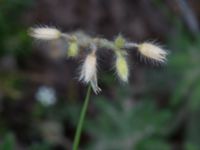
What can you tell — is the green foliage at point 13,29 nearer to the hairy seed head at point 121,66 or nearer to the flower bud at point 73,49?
the flower bud at point 73,49

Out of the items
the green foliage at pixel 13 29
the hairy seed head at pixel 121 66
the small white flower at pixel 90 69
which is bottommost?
the small white flower at pixel 90 69

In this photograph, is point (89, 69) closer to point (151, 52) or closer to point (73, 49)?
point (73, 49)

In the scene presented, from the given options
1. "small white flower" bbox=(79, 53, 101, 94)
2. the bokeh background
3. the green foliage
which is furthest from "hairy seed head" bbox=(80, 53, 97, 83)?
the green foliage

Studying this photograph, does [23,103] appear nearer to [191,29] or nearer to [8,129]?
[8,129]

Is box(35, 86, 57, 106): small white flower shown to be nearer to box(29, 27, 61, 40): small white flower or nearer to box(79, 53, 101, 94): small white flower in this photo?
box(29, 27, 61, 40): small white flower

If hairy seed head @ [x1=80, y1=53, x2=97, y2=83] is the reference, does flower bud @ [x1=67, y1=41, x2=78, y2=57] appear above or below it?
above

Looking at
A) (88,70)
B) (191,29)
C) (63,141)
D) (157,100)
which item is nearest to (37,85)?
(63,141)

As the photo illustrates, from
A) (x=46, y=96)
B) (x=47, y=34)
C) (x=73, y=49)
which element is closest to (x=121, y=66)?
(x=73, y=49)

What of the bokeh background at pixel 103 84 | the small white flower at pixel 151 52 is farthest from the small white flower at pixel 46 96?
the small white flower at pixel 151 52
